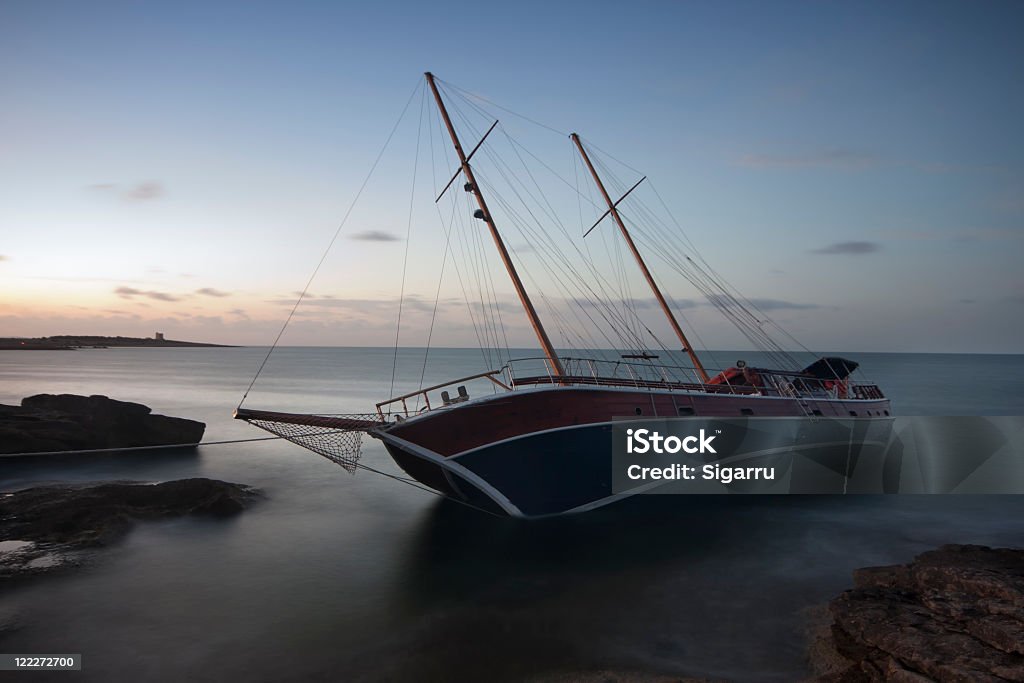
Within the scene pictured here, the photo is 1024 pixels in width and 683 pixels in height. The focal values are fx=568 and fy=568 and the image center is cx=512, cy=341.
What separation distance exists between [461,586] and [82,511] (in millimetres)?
12807

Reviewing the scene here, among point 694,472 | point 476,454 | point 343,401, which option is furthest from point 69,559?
point 343,401

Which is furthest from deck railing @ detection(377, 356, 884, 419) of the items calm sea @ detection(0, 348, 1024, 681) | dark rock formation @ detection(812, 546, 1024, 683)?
dark rock formation @ detection(812, 546, 1024, 683)

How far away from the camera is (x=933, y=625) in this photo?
966cm

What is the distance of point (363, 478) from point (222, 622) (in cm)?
1557

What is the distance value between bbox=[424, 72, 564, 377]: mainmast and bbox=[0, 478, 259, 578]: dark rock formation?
41.0ft

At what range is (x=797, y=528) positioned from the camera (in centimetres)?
1853

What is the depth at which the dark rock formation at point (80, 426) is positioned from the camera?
2587cm

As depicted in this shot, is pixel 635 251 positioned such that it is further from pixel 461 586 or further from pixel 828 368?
pixel 461 586

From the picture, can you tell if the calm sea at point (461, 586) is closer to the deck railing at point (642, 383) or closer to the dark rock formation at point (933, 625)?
the dark rock formation at point (933, 625)

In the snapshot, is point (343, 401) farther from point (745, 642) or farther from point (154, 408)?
point (745, 642)

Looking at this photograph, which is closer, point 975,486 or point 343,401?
point 975,486

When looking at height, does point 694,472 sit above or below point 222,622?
above

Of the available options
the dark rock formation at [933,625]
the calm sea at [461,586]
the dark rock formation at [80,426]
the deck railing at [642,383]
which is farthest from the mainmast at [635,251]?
the dark rock formation at [80,426]

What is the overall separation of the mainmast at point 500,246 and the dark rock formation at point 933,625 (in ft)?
29.8
